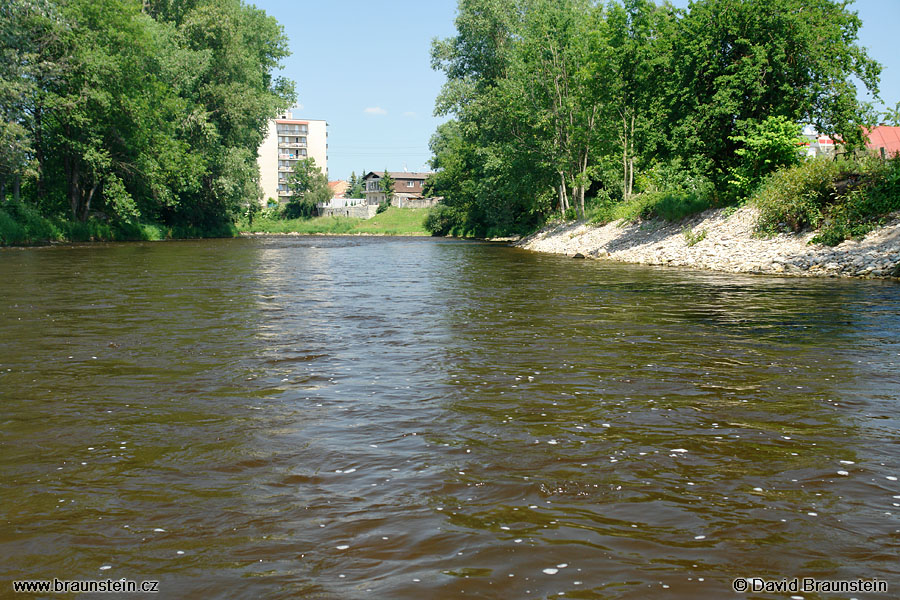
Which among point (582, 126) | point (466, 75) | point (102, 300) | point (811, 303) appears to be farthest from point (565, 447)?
point (466, 75)

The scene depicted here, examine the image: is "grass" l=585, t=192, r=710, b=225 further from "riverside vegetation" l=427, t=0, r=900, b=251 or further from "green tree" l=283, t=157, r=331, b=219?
"green tree" l=283, t=157, r=331, b=219

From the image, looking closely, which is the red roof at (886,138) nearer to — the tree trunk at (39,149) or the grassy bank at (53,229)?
the grassy bank at (53,229)

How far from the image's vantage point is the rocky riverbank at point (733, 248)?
68.3 feet

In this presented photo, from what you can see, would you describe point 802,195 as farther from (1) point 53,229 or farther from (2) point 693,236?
(1) point 53,229

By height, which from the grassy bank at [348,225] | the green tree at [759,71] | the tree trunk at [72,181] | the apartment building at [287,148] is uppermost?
the apartment building at [287,148]

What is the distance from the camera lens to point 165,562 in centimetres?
411

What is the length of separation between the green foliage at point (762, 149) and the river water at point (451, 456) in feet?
56.2

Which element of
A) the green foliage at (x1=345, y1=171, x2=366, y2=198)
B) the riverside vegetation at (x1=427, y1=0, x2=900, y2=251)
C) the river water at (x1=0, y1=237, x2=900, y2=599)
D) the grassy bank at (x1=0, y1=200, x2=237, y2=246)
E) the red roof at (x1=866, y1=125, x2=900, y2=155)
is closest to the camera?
the river water at (x1=0, y1=237, x2=900, y2=599)

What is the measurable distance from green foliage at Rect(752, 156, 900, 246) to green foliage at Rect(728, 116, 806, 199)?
153 cm

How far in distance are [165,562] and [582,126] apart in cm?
4435

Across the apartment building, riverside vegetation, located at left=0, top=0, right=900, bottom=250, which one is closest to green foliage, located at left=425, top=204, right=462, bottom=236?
riverside vegetation, located at left=0, top=0, right=900, bottom=250

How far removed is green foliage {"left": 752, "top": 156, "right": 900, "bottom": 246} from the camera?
2223 cm

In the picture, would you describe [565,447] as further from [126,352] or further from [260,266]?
[260,266]

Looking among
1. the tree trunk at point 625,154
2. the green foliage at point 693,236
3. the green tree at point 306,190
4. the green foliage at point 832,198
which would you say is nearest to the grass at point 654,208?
the tree trunk at point 625,154
